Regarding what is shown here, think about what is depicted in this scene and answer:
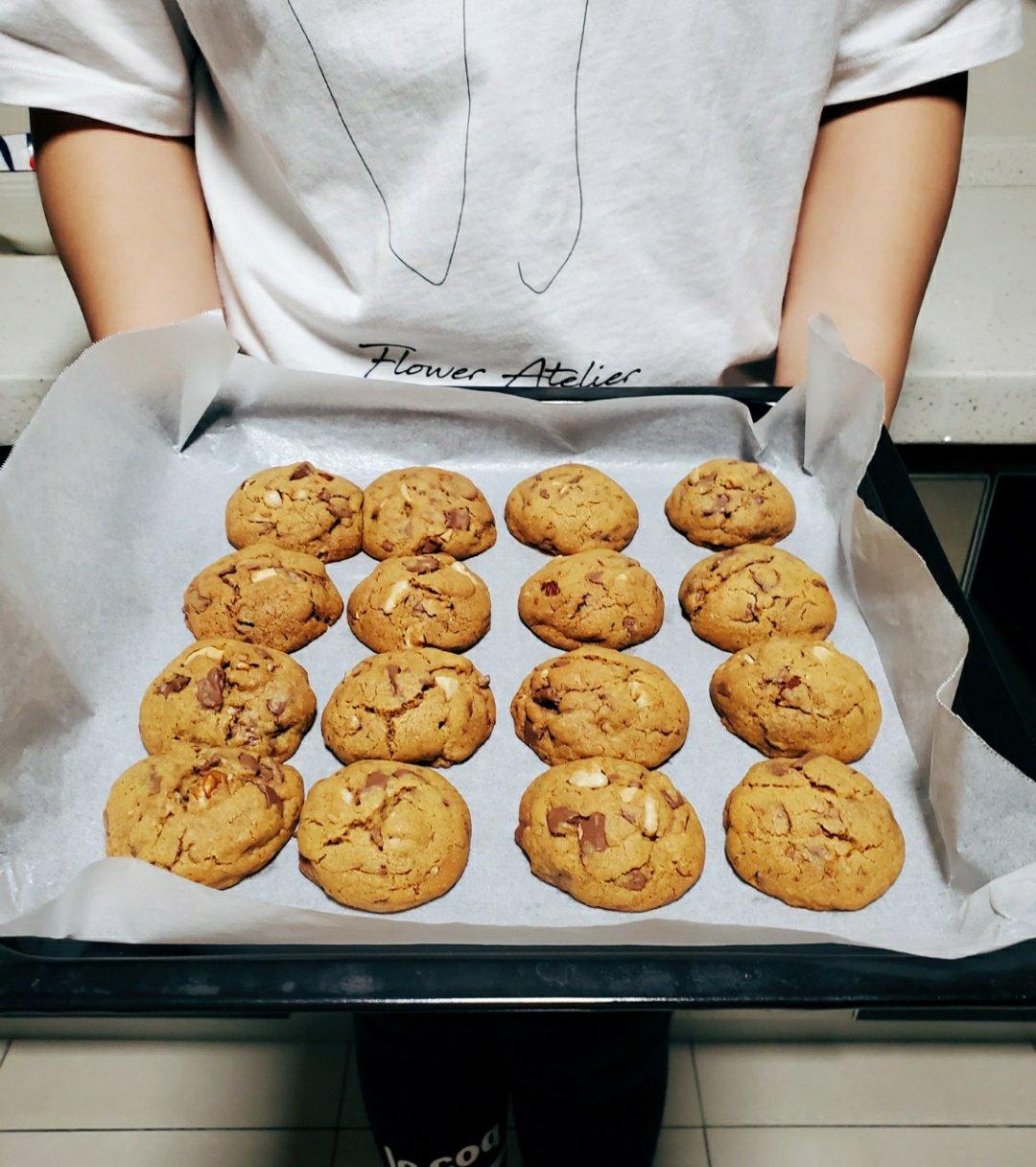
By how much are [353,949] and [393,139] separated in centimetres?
84

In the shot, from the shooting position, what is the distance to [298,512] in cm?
119

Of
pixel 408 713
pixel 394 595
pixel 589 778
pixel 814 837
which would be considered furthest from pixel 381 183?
pixel 814 837

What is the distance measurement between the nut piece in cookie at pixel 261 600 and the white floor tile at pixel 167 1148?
34.8 inches

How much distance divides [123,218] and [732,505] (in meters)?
0.81

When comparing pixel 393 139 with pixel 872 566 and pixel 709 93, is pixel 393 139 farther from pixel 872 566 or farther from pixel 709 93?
pixel 872 566

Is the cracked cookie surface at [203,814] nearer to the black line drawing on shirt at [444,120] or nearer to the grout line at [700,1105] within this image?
the black line drawing on shirt at [444,120]

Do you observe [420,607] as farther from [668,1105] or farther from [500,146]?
[668,1105]

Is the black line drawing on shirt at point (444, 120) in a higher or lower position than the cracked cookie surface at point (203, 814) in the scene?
higher

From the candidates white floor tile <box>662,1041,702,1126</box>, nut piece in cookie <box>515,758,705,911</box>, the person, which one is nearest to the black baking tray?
nut piece in cookie <box>515,758,705,911</box>

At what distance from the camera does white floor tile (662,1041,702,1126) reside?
155 cm

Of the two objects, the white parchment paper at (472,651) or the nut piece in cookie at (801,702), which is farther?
the nut piece in cookie at (801,702)

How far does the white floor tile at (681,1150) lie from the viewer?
150cm

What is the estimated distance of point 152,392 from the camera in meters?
1.24

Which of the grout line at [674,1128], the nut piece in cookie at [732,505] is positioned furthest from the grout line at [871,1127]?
the nut piece in cookie at [732,505]
